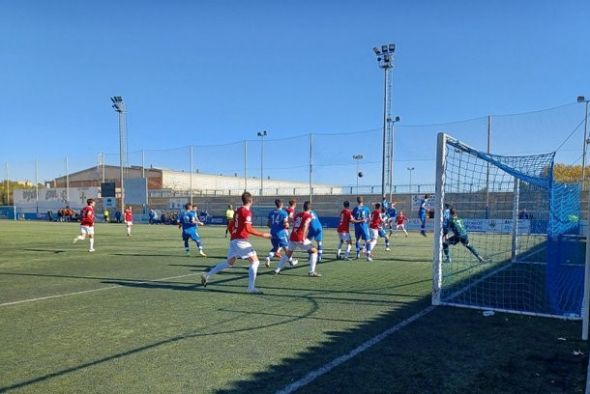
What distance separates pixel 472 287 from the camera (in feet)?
31.5

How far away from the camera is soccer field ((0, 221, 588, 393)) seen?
438 centimetres

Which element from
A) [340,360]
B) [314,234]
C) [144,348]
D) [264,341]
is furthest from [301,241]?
[340,360]

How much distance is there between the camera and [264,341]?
18.7 feet

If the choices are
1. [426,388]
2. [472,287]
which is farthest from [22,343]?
[472,287]

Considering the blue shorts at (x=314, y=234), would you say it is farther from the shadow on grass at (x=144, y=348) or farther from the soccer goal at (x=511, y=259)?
the shadow on grass at (x=144, y=348)

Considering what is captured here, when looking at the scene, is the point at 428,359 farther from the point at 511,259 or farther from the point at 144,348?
the point at 511,259

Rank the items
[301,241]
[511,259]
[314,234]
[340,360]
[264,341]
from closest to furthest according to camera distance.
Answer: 1. [340,360]
2. [264,341]
3. [301,241]
4. [314,234]
5. [511,259]

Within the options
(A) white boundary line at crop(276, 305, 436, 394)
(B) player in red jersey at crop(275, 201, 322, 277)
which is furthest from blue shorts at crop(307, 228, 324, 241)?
(A) white boundary line at crop(276, 305, 436, 394)

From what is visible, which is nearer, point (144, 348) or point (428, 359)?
point (428, 359)

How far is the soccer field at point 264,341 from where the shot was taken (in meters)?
4.38

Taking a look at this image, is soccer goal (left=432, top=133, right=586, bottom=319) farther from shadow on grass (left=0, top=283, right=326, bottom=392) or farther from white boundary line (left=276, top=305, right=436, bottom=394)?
shadow on grass (left=0, top=283, right=326, bottom=392)

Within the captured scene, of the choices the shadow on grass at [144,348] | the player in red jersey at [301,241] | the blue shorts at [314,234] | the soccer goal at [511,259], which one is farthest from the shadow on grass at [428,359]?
the blue shorts at [314,234]

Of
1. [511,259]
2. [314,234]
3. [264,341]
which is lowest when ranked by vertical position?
[511,259]

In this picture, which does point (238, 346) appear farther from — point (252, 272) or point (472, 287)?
point (472, 287)
